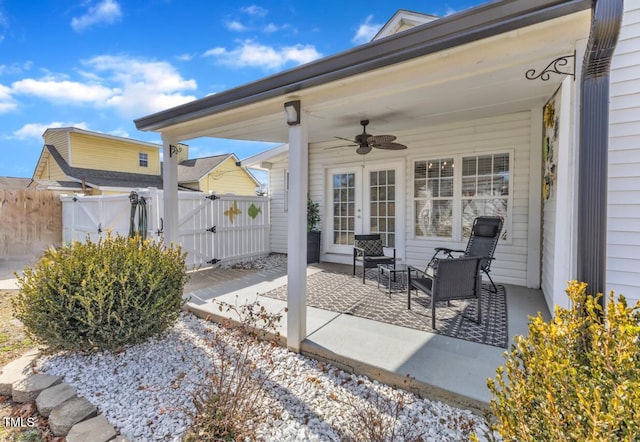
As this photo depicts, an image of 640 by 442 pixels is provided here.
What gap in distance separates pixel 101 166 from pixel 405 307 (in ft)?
56.1

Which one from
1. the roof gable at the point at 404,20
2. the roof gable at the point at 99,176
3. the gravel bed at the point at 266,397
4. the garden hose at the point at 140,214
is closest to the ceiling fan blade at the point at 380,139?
the roof gable at the point at 404,20

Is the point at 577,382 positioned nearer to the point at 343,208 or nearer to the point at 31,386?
the point at 31,386

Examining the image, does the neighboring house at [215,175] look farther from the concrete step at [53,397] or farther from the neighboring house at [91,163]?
the concrete step at [53,397]

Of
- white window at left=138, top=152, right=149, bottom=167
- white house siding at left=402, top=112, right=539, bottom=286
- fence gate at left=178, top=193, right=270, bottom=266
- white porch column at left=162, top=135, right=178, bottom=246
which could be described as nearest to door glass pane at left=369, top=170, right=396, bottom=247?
white house siding at left=402, top=112, right=539, bottom=286

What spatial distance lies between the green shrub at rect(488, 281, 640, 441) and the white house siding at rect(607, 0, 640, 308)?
179 centimetres

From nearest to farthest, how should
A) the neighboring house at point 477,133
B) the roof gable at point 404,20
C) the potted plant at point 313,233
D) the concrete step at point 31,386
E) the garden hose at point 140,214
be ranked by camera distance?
the neighboring house at point 477,133 → the concrete step at point 31,386 → the roof gable at point 404,20 → the garden hose at point 140,214 → the potted plant at point 313,233

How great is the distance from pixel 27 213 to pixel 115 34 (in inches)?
235

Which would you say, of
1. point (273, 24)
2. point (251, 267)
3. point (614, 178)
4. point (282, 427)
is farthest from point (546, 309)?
point (273, 24)

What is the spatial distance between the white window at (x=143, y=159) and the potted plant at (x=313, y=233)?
13.8 meters

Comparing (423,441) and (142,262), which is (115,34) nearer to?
(142,262)

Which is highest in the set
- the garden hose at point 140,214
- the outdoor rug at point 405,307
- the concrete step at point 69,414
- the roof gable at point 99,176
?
the roof gable at point 99,176

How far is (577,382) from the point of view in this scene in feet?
3.68

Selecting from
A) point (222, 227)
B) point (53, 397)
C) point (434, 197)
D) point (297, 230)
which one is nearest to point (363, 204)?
point (434, 197)

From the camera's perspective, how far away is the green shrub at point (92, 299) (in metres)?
2.70
